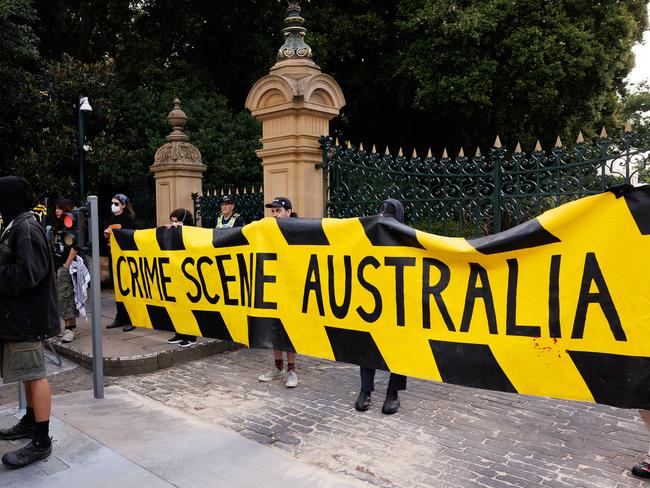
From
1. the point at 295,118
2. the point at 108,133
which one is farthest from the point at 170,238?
the point at 108,133

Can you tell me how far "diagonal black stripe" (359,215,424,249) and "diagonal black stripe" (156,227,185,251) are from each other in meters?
2.22

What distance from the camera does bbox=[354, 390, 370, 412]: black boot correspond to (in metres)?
5.04

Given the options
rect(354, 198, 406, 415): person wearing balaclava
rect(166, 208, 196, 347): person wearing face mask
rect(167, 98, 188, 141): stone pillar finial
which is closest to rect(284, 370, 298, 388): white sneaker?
rect(354, 198, 406, 415): person wearing balaclava

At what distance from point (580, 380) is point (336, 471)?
1.66 m

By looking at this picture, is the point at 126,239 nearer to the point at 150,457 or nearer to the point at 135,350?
the point at 135,350

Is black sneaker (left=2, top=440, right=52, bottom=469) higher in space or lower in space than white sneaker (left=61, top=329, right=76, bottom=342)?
lower

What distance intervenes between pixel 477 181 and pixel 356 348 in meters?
2.71

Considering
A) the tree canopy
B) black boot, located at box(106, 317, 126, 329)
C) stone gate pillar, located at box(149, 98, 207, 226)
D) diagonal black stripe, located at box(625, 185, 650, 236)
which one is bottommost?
black boot, located at box(106, 317, 126, 329)

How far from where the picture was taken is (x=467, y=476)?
147 inches

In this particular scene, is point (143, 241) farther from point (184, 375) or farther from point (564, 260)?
point (564, 260)

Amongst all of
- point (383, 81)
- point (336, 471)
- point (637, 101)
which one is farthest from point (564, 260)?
point (637, 101)

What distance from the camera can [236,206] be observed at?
941 centimetres

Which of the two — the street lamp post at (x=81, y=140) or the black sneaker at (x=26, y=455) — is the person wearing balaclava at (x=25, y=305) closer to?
the black sneaker at (x=26, y=455)

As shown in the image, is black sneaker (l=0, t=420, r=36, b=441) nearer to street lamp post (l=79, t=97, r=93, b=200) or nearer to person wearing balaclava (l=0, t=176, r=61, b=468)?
Answer: person wearing balaclava (l=0, t=176, r=61, b=468)
